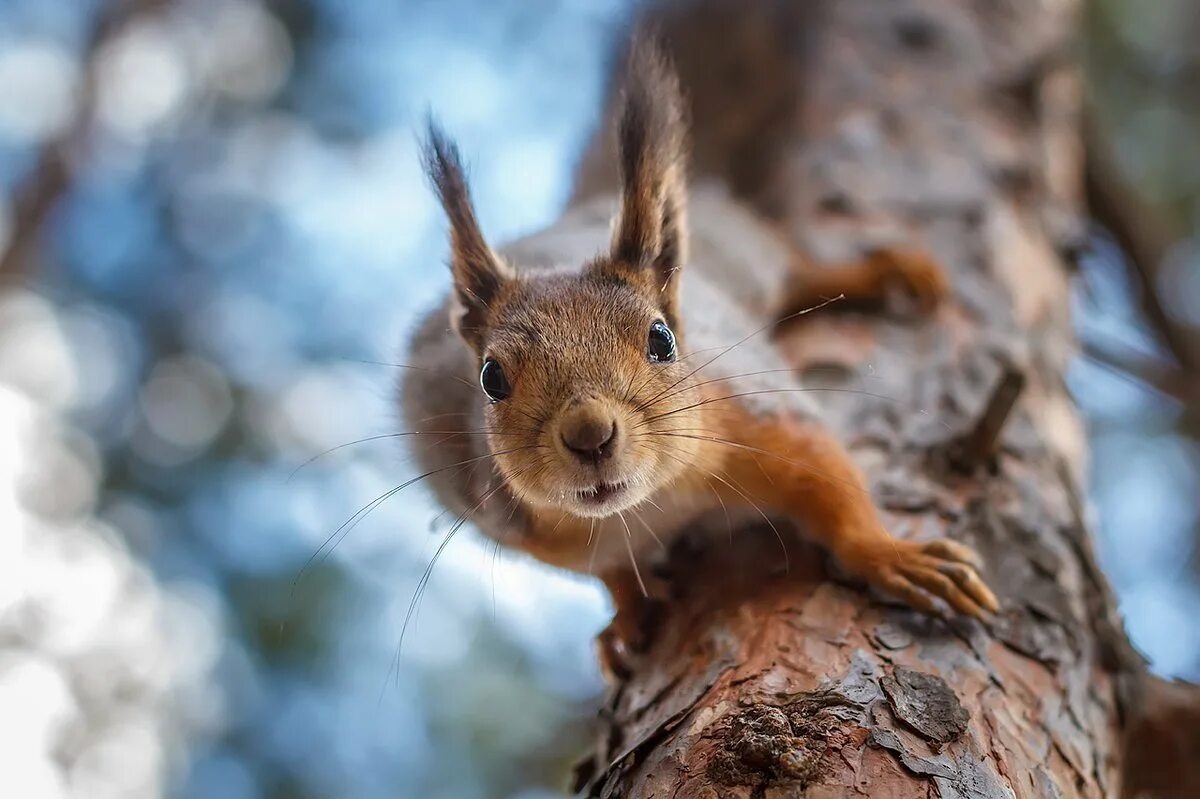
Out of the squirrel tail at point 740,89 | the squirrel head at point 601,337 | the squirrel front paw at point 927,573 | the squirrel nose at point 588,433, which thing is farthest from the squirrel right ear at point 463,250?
the squirrel tail at point 740,89

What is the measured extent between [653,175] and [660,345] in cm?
27

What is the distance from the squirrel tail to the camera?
2.47 m

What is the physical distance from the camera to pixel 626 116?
55.4 inches

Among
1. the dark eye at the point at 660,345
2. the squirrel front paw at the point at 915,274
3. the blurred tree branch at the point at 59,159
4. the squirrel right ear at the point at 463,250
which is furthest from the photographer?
the blurred tree branch at the point at 59,159

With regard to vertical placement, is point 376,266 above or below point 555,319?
above

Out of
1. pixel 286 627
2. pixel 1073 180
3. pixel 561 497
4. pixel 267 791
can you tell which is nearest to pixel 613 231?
pixel 561 497

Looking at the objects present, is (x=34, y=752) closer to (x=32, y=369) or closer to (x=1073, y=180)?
(x=32, y=369)

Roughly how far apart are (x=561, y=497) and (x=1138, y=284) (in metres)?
2.08

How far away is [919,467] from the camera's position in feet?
5.31

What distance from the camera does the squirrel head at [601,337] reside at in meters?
1.34

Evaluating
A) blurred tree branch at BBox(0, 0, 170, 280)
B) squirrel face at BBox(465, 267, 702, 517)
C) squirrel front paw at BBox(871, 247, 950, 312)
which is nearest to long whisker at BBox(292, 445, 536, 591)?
squirrel face at BBox(465, 267, 702, 517)

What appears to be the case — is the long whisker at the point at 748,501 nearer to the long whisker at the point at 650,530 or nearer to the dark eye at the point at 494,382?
the long whisker at the point at 650,530

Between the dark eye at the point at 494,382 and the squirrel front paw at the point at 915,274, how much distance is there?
3.28 ft

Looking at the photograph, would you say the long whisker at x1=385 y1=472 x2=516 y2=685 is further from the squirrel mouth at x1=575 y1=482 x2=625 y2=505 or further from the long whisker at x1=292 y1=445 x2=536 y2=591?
the squirrel mouth at x1=575 y1=482 x2=625 y2=505
